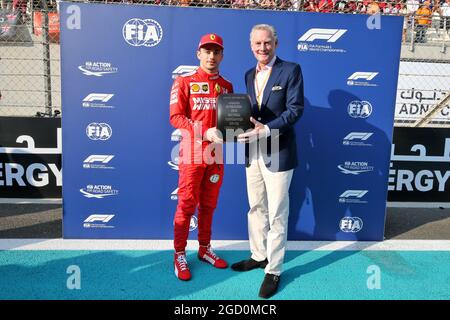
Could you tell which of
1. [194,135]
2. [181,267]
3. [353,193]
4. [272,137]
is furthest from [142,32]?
[353,193]

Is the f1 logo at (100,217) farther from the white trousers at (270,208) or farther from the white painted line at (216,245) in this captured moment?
the white trousers at (270,208)

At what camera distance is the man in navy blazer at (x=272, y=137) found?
2691mm

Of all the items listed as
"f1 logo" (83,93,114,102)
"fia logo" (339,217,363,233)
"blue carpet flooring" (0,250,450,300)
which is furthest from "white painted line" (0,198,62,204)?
"fia logo" (339,217,363,233)

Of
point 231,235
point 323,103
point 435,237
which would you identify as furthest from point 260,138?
point 435,237

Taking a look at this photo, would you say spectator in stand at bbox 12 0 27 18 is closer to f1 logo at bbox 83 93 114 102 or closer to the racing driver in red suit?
f1 logo at bbox 83 93 114 102

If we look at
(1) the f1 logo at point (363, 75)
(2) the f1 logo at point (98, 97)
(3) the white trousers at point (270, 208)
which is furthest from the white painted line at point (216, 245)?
(1) the f1 logo at point (363, 75)

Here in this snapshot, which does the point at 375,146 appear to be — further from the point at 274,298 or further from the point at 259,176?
the point at 274,298

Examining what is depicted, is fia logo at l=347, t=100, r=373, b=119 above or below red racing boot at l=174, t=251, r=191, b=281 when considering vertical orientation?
above

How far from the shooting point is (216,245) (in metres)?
3.68

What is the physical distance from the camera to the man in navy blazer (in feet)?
8.83

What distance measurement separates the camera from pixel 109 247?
3.54 meters

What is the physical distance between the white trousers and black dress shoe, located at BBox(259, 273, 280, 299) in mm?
41

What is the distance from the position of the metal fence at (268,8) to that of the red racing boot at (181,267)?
2.51 m

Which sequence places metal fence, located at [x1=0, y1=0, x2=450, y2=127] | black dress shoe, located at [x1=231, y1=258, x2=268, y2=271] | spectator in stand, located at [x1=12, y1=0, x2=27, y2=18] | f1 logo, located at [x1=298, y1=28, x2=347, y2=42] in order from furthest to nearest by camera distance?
spectator in stand, located at [x1=12, y1=0, x2=27, y2=18] < metal fence, located at [x1=0, y1=0, x2=450, y2=127] < f1 logo, located at [x1=298, y1=28, x2=347, y2=42] < black dress shoe, located at [x1=231, y1=258, x2=268, y2=271]
